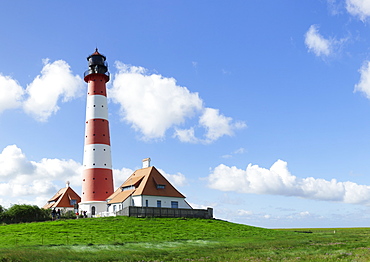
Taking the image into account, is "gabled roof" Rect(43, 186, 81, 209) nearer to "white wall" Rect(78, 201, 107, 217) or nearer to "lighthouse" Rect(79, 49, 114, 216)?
"lighthouse" Rect(79, 49, 114, 216)

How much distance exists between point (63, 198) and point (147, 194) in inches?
1182

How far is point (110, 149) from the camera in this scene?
6719 cm

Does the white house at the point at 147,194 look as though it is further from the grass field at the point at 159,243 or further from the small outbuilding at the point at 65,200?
the small outbuilding at the point at 65,200

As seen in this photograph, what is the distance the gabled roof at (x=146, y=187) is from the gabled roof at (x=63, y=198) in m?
19.9

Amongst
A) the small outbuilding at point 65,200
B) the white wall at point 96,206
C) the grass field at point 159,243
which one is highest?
the small outbuilding at point 65,200

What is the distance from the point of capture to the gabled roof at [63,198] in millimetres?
82250

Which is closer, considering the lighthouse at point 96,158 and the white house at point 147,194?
the white house at point 147,194

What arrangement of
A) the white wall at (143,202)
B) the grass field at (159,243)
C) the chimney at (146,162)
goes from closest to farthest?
the grass field at (159,243) < the white wall at (143,202) < the chimney at (146,162)

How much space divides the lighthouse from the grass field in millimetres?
12885

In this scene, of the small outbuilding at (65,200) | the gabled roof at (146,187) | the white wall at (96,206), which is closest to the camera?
the gabled roof at (146,187)

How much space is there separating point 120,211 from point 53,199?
1377 inches

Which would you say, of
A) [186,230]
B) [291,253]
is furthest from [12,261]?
[186,230]

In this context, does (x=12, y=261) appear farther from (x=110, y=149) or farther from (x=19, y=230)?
(x=110, y=149)

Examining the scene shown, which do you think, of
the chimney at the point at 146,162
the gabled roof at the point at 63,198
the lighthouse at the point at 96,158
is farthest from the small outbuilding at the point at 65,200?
the chimney at the point at 146,162
